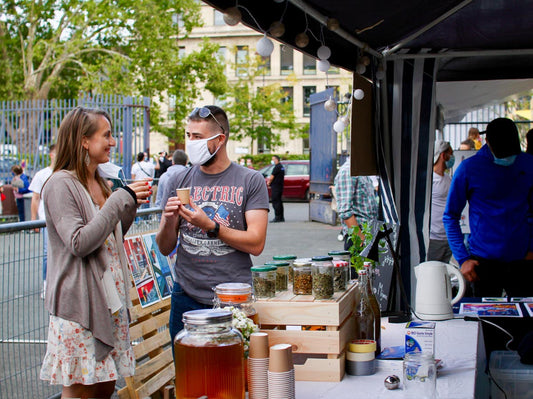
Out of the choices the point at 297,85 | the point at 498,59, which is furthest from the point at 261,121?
the point at 498,59

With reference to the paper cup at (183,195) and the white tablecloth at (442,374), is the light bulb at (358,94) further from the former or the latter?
the paper cup at (183,195)

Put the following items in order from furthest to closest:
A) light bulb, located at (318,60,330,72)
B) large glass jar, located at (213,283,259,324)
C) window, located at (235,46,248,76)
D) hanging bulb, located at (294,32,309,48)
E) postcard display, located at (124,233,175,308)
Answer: window, located at (235,46,248,76) < postcard display, located at (124,233,175,308) < light bulb, located at (318,60,330,72) < hanging bulb, located at (294,32,309,48) < large glass jar, located at (213,283,259,324)

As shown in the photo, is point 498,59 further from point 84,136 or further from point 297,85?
point 297,85

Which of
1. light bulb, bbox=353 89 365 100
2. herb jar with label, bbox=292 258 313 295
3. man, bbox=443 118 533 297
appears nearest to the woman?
herb jar with label, bbox=292 258 313 295

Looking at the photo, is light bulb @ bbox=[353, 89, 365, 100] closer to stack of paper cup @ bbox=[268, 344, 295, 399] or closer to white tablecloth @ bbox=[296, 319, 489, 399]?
white tablecloth @ bbox=[296, 319, 489, 399]

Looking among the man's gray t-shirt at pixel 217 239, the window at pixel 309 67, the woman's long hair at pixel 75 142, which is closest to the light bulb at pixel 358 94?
the man's gray t-shirt at pixel 217 239

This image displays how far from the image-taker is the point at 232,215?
323cm

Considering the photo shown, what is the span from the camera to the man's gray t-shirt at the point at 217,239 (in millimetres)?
3232

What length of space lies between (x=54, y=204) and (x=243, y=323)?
128 centimetres

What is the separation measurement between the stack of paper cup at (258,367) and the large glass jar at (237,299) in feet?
0.66

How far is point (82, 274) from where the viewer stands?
9.89 feet

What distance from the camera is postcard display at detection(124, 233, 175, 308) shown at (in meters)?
5.00

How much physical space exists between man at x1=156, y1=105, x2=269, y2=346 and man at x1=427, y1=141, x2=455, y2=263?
14.9 ft

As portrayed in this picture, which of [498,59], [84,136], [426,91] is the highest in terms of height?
[498,59]
